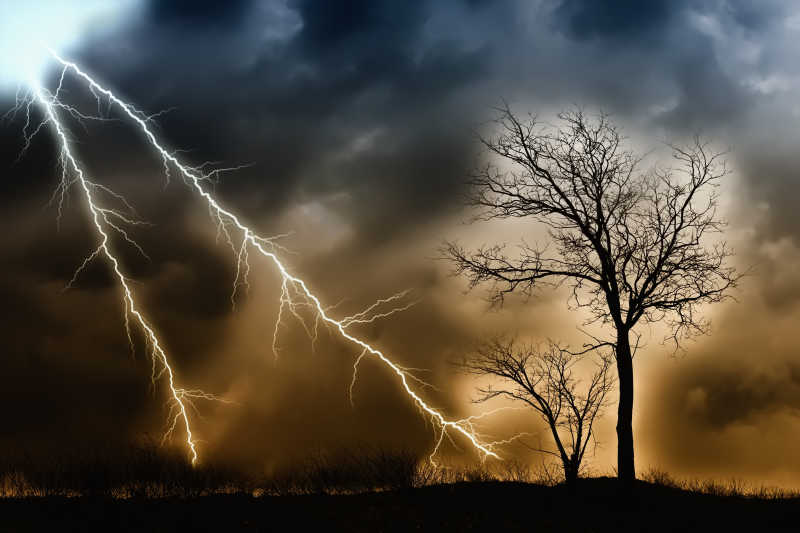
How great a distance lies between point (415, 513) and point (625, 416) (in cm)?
370

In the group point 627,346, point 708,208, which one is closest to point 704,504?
point 627,346

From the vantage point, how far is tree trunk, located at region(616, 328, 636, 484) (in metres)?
9.34

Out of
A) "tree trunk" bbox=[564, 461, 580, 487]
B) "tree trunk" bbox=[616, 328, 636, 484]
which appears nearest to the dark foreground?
"tree trunk" bbox=[564, 461, 580, 487]

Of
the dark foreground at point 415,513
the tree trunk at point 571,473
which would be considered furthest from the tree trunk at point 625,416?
the tree trunk at point 571,473

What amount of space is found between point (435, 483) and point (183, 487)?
11.4 feet

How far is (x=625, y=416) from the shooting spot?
373 inches

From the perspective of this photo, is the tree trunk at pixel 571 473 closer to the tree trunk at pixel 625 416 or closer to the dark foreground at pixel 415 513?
the dark foreground at pixel 415 513

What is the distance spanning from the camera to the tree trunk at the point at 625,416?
9344mm

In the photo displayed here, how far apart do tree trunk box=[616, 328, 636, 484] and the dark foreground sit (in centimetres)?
40

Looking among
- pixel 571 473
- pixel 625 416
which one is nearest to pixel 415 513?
pixel 571 473

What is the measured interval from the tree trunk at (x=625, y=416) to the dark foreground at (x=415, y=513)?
0.40m

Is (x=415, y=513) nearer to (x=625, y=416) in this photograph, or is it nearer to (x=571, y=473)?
(x=571, y=473)

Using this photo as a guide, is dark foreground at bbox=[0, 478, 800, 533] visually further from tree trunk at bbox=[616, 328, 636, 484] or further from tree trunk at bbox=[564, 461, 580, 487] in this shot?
tree trunk at bbox=[616, 328, 636, 484]

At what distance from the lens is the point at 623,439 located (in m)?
9.46
